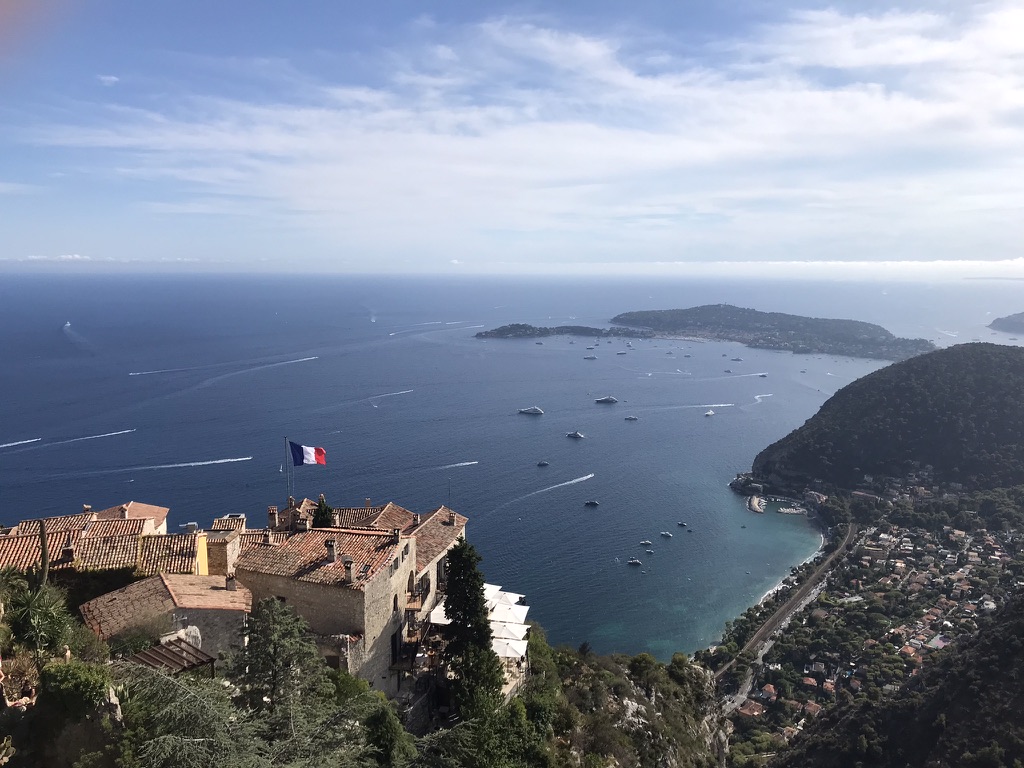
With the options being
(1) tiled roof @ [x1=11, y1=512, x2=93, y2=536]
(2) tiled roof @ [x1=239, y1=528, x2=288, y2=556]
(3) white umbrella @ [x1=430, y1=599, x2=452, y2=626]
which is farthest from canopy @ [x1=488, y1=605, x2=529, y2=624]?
(1) tiled roof @ [x1=11, y1=512, x2=93, y2=536]

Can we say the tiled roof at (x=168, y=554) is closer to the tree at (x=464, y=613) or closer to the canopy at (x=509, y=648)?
the tree at (x=464, y=613)

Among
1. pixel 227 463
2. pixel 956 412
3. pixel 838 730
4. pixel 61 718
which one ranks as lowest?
pixel 838 730

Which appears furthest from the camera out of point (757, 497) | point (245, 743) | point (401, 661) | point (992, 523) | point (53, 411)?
point (53, 411)

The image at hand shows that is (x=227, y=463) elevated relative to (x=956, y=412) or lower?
lower

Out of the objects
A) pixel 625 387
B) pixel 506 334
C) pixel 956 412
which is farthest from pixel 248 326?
pixel 956 412

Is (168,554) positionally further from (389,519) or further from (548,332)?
(548,332)

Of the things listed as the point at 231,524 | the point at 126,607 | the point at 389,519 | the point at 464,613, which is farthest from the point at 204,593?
the point at 389,519

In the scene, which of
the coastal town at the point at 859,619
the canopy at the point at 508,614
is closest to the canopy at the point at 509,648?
the canopy at the point at 508,614

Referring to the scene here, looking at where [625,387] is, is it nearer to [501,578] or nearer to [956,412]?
[956,412]
